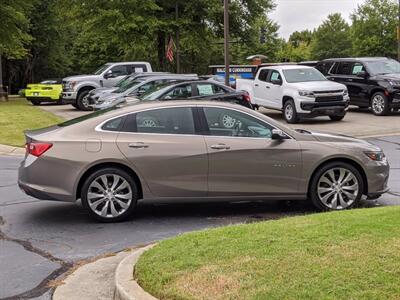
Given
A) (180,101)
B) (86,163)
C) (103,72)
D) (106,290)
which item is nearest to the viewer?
(106,290)

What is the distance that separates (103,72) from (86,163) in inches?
764

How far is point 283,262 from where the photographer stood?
174 inches

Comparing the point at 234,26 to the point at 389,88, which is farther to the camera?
the point at 234,26

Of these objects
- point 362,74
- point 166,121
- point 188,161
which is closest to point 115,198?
point 188,161

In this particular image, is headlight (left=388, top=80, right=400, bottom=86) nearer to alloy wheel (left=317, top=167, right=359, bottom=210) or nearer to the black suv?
the black suv

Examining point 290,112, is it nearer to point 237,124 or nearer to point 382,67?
point 382,67

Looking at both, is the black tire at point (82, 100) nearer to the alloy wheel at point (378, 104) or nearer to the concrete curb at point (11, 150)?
the concrete curb at point (11, 150)

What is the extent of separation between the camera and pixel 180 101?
768 cm

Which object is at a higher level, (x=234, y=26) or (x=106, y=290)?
(x=234, y=26)

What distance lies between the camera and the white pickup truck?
18.4 meters

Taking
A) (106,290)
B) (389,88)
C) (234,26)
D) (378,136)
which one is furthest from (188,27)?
(106,290)

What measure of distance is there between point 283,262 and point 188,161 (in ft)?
9.82

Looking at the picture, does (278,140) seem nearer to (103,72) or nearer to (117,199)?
(117,199)

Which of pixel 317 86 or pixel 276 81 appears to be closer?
pixel 317 86
